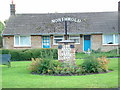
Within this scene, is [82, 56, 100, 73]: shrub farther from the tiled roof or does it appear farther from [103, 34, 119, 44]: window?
[103, 34, 119, 44]: window

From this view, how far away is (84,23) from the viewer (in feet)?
113

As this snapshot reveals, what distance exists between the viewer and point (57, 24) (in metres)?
34.5

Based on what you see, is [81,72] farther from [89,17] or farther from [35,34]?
[89,17]

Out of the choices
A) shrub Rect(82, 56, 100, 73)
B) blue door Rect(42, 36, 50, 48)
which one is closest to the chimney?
blue door Rect(42, 36, 50, 48)

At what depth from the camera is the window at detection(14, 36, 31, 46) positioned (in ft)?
110

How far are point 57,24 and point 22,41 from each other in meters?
5.18

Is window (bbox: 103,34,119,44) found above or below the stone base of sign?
above

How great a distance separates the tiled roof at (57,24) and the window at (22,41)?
2.15 feet

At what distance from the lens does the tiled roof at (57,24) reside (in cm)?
3316

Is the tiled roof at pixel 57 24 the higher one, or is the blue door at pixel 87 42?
the tiled roof at pixel 57 24

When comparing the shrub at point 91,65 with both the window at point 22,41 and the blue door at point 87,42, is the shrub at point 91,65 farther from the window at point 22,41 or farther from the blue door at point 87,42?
the window at point 22,41

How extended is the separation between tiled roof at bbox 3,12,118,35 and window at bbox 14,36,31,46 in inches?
25.8

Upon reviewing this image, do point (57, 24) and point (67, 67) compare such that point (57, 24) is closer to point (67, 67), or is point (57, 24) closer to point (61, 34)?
point (61, 34)

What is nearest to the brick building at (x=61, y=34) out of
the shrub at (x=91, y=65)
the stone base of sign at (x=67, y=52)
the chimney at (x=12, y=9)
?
the chimney at (x=12, y=9)
